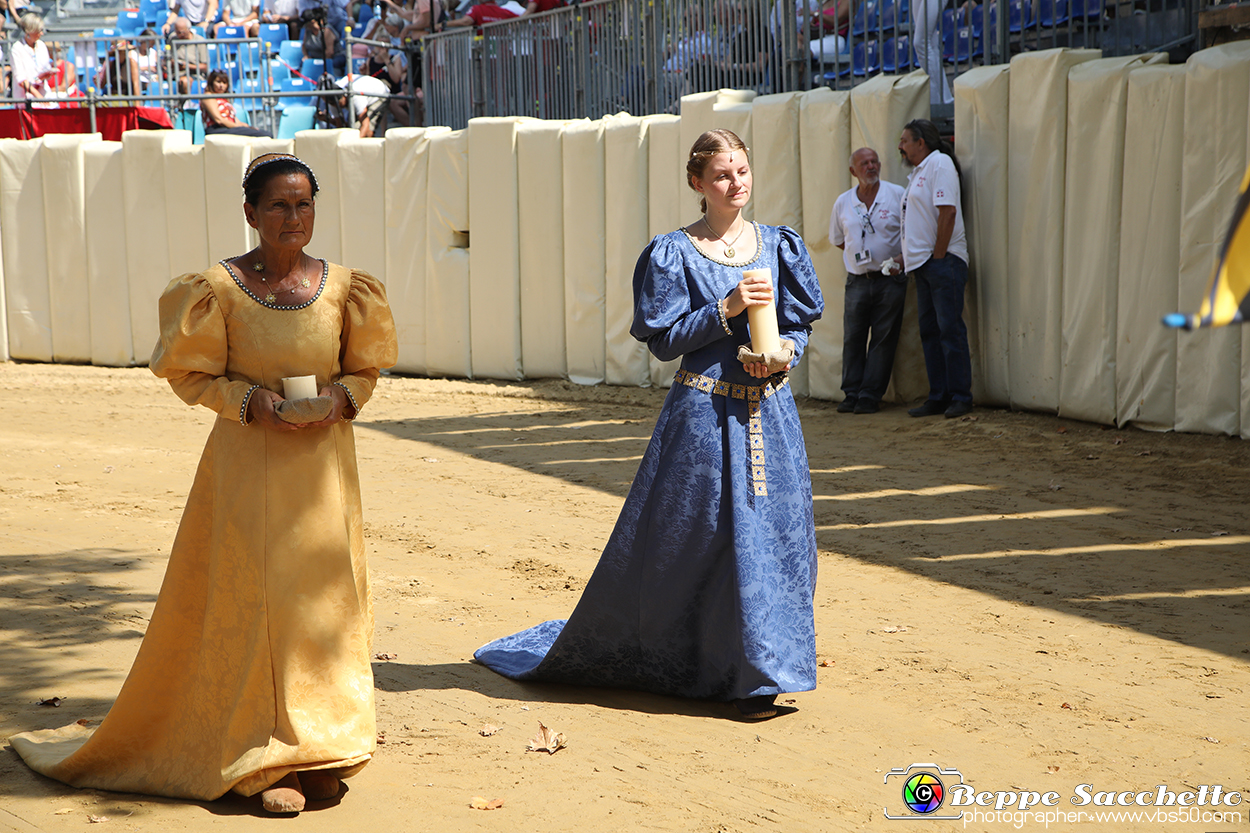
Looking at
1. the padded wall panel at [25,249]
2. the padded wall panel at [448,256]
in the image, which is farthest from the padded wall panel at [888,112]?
the padded wall panel at [25,249]

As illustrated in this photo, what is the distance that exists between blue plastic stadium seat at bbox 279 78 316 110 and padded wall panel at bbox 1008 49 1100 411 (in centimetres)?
1042

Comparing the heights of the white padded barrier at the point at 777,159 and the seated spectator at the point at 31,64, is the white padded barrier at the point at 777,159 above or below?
below

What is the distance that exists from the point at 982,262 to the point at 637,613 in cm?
654

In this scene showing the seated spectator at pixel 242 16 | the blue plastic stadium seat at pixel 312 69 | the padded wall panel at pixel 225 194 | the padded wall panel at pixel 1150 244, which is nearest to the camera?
the padded wall panel at pixel 1150 244

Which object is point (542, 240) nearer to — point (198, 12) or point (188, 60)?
point (188, 60)

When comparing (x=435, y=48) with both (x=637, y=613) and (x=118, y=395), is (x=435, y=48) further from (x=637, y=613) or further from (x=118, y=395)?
(x=637, y=613)

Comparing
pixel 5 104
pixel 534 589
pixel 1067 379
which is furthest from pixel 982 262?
pixel 5 104

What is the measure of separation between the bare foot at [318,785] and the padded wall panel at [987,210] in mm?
7583

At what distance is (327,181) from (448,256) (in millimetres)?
1743

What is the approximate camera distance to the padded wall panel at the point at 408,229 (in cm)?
1305

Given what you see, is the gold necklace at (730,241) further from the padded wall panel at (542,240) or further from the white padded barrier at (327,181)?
the white padded barrier at (327,181)

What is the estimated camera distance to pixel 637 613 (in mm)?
4410

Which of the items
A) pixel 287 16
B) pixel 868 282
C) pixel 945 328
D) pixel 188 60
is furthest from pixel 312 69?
pixel 945 328

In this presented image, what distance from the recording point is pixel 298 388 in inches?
137
